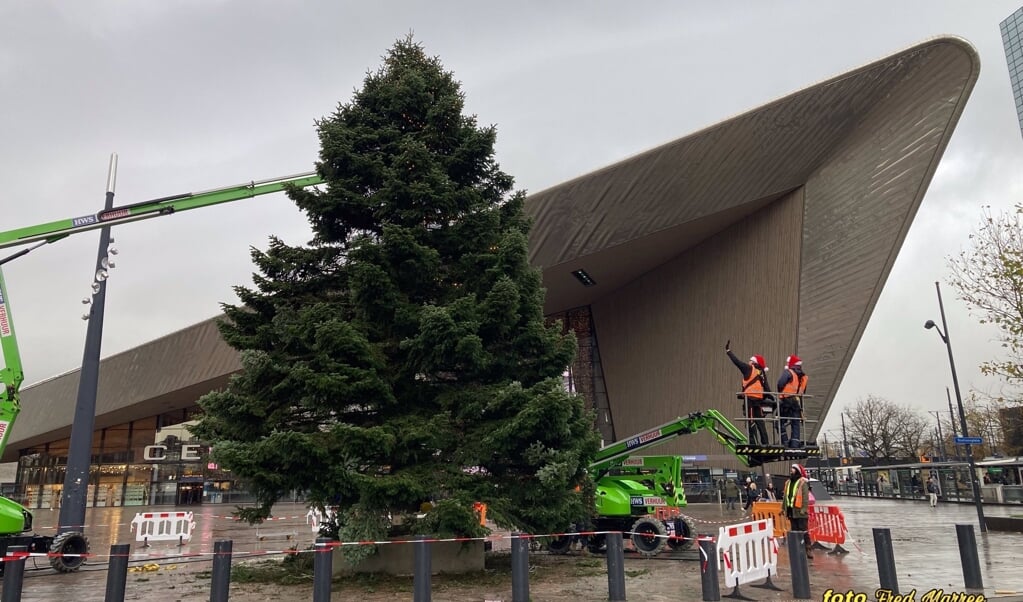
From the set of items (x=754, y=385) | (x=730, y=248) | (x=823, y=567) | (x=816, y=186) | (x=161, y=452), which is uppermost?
(x=816, y=186)

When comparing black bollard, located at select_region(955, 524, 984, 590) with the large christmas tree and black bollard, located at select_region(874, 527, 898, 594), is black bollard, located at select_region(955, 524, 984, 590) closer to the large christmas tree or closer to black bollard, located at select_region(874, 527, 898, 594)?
black bollard, located at select_region(874, 527, 898, 594)

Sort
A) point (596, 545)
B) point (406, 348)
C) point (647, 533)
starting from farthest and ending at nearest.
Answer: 1. point (596, 545)
2. point (647, 533)
3. point (406, 348)

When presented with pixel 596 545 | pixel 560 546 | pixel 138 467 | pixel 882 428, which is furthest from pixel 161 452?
pixel 882 428

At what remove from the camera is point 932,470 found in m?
35.5

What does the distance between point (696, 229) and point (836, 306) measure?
239 inches

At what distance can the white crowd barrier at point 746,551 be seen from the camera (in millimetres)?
8562

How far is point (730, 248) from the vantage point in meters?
27.8

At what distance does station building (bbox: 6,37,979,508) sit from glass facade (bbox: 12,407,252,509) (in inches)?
279

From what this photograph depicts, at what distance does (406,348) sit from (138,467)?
1630 inches

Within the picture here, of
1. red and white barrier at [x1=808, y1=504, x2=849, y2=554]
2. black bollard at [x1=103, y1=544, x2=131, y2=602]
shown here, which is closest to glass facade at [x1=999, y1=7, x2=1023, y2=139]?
red and white barrier at [x1=808, y1=504, x2=849, y2=554]

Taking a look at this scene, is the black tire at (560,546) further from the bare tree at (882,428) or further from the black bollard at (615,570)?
the bare tree at (882,428)

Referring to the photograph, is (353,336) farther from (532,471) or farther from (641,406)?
(641,406)

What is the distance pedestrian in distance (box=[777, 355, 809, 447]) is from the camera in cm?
1225

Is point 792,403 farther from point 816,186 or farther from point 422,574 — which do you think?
point 816,186
